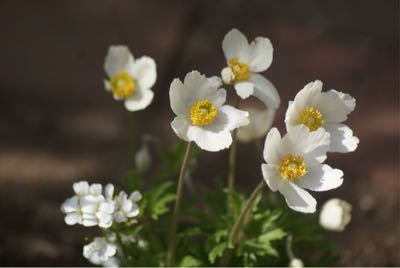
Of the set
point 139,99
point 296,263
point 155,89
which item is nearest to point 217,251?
point 296,263

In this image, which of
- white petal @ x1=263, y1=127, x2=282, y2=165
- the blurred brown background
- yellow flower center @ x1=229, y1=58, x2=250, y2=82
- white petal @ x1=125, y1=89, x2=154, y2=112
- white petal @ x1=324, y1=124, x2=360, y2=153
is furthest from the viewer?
the blurred brown background

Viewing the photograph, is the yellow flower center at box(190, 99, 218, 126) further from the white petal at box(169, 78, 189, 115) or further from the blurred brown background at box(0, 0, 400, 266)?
the blurred brown background at box(0, 0, 400, 266)

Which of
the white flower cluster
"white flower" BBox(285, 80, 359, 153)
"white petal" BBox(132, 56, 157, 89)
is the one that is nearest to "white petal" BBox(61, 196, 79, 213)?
the white flower cluster

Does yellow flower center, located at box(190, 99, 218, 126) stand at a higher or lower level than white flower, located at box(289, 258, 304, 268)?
higher

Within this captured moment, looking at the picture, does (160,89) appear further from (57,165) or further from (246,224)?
(246,224)

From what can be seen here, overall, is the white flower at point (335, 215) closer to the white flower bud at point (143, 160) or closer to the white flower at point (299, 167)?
the white flower at point (299, 167)

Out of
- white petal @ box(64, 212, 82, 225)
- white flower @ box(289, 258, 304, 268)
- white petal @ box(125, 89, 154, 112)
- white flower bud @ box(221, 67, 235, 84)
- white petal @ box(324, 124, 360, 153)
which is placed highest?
white petal @ box(125, 89, 154, 112)

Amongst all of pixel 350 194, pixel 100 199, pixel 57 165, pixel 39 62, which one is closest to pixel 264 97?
pixel 100 199
